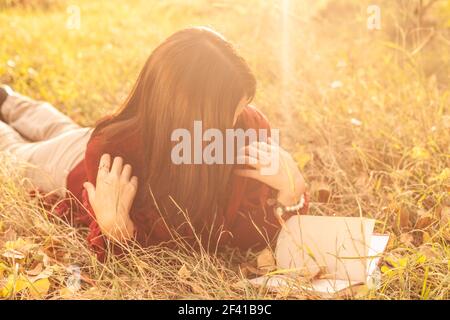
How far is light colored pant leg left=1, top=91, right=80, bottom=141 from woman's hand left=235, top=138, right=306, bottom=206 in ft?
4.69

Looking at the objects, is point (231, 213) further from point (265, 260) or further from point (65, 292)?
point (65, 292)

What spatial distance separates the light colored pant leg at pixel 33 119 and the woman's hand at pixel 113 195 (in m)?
1.26

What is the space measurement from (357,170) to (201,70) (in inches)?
47.7

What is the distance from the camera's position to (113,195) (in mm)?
2033

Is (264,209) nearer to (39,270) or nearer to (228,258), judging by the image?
(228,258)

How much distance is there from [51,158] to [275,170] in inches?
46.7

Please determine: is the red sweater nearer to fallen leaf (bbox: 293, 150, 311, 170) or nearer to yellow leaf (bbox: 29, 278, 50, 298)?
yellow leaf (bbox: 29, 278, 50, 298)

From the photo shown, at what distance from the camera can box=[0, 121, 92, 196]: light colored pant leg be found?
276 cm

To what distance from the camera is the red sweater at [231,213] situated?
82.9 inches

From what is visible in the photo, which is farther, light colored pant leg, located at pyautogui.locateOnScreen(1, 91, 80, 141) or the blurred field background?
light colored pant leg, located at pyautogui.locateOnScreen(1, 91, 80, 141)

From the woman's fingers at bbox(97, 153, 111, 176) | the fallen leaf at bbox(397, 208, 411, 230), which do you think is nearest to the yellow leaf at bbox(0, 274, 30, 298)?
the woman's fingers at bbox(97, 153, 111, 176)

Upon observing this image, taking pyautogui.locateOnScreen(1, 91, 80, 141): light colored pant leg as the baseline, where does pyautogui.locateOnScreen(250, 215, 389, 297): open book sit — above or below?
below

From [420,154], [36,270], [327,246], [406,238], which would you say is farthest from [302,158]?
[36,270]

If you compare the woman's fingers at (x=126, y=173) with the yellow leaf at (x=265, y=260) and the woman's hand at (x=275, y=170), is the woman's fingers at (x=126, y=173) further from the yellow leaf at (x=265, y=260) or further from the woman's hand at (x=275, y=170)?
the yellow leaf at (x=265, y=260)
